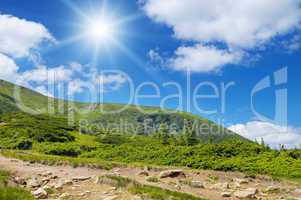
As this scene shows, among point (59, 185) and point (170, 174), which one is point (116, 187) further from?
point (170, 174)

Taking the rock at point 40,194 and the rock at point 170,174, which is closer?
the rock at point 40,194

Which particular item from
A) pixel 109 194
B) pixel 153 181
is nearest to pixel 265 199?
pixel 153 181

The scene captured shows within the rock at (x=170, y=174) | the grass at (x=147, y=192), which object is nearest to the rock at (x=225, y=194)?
the grass at (x=147, y=192)

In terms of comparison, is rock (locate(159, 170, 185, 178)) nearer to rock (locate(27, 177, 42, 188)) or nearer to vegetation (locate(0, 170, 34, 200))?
rock (locate(27, 177, 42, 188))

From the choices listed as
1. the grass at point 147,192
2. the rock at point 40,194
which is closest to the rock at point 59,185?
the rock at point 40,194

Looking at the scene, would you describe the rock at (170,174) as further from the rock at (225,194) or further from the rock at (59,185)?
the rock at (59,185)

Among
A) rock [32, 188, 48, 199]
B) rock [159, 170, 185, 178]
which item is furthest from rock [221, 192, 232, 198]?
rock [32, 188, 48, 199]

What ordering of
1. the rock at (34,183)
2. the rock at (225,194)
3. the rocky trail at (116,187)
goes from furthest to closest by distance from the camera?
1. the rock at (225,194)
2. the rock at (34,183)
3. the rocky trail at (116,187)

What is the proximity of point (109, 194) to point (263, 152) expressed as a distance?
26145mm

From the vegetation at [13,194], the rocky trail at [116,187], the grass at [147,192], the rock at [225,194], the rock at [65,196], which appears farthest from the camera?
the rock at [225,194]

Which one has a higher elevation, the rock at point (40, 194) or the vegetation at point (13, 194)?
the vegetation at point (13, 194)

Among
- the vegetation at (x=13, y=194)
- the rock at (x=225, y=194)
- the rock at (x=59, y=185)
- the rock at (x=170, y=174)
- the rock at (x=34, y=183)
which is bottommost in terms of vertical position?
the rock at (x=225, y=194)

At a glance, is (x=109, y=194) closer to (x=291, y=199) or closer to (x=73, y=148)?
(x=291, y=199)

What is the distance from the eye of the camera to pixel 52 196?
12.8 meters
